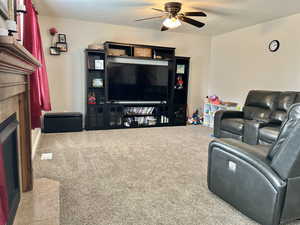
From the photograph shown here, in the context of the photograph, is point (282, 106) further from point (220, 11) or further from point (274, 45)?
point (220, 11)

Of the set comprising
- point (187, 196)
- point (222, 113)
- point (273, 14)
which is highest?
point (273, 14)

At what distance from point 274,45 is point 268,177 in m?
3.76

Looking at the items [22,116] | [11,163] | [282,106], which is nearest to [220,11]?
[282,106]

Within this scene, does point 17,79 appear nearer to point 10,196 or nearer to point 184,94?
point 10,196

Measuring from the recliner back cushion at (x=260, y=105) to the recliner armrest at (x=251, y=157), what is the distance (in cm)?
234

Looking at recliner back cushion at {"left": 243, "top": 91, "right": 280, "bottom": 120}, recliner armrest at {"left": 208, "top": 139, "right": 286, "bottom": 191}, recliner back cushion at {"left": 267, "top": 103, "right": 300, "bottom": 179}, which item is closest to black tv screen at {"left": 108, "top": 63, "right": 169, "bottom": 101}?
recliner back cushion at {"left": 243, "top": 91, "right": 280, "bottom": 120}

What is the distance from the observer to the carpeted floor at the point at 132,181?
178cm

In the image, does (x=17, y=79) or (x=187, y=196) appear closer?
(x=17, y=79)

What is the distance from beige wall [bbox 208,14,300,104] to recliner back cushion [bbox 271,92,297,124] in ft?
1.80

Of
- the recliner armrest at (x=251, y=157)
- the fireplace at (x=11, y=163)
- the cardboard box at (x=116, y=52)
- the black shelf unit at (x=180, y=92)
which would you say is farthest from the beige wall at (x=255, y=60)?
the fireplace at (x=11, y=163)

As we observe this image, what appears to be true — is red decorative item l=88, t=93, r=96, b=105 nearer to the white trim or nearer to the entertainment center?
the entertainment center

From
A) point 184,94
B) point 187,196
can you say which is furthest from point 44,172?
point 184,94

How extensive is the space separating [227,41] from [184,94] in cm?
173

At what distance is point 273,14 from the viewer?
158 inches
